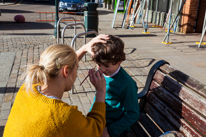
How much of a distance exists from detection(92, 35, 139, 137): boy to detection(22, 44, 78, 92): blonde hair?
20.5 inches

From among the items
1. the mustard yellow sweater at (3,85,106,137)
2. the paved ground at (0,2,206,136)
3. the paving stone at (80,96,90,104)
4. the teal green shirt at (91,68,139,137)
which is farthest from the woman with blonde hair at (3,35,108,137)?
the paving stone at (80,96,90,104)

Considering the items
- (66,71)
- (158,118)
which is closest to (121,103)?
(158,118)

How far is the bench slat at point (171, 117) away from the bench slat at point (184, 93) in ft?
0.53

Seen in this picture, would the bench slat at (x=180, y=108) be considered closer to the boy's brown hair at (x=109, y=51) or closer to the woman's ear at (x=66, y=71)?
the boy's brown hair at (x=109, y=51)

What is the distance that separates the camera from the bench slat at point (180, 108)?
169cm

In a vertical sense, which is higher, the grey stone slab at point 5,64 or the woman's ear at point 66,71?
the woman's ear at point 66,71

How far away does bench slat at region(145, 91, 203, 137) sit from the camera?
1812 mm

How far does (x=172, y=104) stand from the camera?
6.75ft

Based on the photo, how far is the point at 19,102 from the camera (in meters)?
1.50

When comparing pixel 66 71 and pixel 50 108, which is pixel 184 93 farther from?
pixel 50 108

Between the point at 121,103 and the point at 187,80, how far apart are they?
0.61 m

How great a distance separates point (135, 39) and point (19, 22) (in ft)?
27.1

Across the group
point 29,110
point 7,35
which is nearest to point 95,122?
point 29,110

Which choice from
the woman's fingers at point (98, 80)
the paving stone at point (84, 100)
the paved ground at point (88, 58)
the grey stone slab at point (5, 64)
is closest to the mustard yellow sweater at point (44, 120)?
the woman's fingers at point (98, 80)
